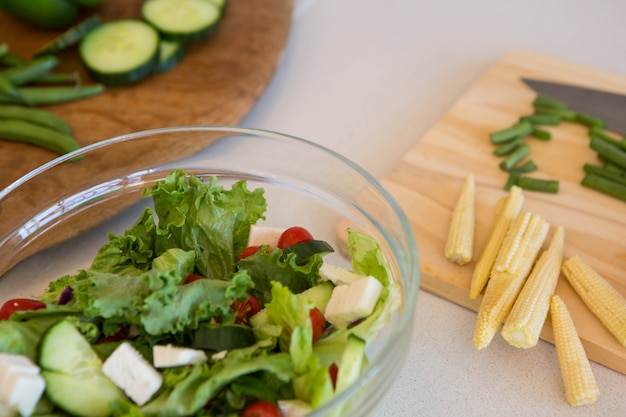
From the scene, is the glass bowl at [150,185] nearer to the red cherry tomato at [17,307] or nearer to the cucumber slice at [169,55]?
the red cherry tomato at [17,307]

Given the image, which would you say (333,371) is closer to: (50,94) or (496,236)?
(496,236)

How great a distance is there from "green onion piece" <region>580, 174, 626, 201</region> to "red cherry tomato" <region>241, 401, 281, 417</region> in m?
1.13

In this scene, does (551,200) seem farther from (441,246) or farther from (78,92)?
(78,92)

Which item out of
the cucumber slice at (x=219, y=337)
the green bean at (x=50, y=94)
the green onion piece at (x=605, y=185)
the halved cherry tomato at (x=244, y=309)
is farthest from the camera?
the green bean at (x=50, y=94)

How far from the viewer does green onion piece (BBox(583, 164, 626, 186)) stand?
1.78 m

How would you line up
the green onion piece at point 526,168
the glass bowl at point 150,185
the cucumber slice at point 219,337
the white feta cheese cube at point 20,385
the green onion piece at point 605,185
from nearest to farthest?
the white feta cheese cube at point 20,385 → the cucumber slice at point 219,337 → the glass bowl at point 150,185 → the green onion piece at point 605,185 → the green onion piece at point 526,168

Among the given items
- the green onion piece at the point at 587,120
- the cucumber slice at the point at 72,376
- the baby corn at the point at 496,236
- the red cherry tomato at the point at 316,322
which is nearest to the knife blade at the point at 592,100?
the green onion piece at the point at 587,120

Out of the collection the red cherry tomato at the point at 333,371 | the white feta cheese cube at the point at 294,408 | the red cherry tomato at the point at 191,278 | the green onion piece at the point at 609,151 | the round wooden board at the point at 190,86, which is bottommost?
the green onion piece at the point at 609,151

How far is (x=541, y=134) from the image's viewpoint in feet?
6.41

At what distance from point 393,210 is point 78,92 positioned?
131cm

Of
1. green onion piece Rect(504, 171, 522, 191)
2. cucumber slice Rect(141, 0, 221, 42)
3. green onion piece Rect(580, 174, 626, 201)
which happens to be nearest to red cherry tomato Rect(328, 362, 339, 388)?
green onion piece Rect(504, 171, 522, 191)

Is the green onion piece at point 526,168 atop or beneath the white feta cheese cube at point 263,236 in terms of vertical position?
beneath

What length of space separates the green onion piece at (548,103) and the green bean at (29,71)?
153cm

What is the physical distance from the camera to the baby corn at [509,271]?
1.40 metres
